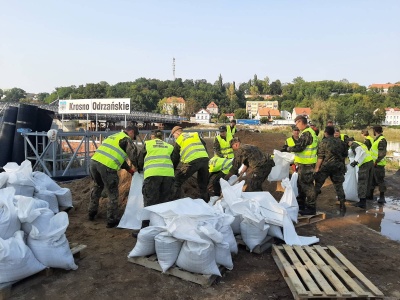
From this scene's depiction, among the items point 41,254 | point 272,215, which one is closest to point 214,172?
point 272,215

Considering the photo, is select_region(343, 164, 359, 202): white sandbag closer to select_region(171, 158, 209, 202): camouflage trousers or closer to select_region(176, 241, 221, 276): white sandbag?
select_region(171, 158, 209, 202): camouflage trousers

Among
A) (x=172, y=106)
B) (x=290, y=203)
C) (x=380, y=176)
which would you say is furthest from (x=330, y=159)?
(x=172, y=106)

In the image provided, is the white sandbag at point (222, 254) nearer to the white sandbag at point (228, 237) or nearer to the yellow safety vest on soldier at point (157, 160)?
the white sandbag at point (228, 237)

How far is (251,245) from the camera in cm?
408

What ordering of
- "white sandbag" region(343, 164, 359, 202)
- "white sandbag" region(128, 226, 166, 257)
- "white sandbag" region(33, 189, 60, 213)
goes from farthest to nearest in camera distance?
"white sandbag" region(343, 164, 359, 202) < "white sandbag" region(33, 189, 60, 213) < "white sandbag" region(128, 226, 166, 257)

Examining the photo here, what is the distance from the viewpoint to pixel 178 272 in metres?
3.33

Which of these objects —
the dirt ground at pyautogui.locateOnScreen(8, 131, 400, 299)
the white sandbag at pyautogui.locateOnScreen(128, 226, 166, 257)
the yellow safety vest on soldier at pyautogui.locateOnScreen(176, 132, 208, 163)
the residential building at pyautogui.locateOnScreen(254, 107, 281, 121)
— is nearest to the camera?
the dirt ground at pyautogui.locateOnScreen(8, 131, 400, 299)

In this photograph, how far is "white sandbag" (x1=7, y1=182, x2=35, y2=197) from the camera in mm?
4594

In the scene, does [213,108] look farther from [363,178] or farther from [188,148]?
[188,148]

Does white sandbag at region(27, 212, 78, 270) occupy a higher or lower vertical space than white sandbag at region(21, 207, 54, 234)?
lower

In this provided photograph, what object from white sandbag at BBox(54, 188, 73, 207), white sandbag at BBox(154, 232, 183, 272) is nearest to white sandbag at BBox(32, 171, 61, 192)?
white sandbag at BBox(54, 188, 73, 207)

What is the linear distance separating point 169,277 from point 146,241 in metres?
0.45

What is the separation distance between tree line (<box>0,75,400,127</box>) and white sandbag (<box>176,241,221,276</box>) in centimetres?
5946

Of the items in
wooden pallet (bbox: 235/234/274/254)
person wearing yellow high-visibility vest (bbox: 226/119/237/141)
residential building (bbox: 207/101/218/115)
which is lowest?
wooden pallet (bbox: 235/234/274/254)
